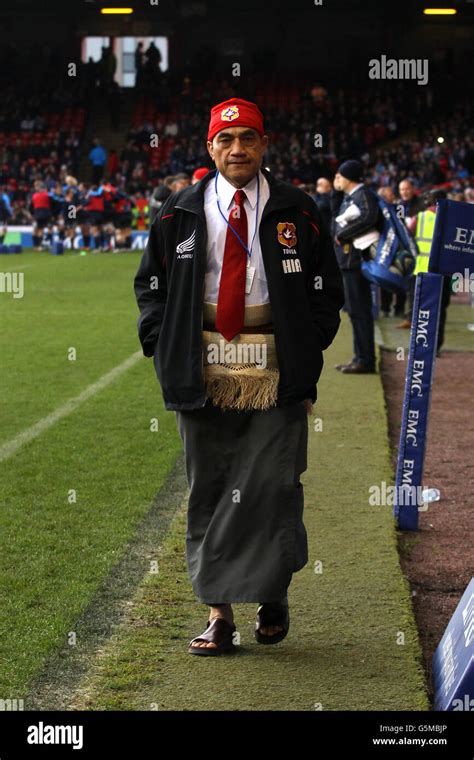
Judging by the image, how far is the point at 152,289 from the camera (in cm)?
484

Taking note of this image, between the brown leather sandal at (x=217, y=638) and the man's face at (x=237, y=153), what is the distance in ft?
5.34

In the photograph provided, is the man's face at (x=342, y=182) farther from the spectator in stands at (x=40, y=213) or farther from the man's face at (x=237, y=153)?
the spectator in stands at (x=40, y=213)

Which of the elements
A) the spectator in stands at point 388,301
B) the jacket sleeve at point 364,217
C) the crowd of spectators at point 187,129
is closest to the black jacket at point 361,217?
the jacket sleeve at point 364,217

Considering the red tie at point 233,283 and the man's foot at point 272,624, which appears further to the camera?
the man's foot at point 272,624

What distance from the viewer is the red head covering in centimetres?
466

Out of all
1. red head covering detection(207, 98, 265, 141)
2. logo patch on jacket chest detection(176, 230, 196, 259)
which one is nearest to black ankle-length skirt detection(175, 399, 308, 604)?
logo patch on jacket chest detection(176, 230, 196, 259)

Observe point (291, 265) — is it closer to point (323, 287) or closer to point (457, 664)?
point (323, 287)

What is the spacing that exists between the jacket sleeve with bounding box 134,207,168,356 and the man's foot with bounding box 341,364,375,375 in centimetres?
765

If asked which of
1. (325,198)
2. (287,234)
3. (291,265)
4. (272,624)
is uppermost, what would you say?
(287,234)

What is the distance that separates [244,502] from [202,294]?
77 cm

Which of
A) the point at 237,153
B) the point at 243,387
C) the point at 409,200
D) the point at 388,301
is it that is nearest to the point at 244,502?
the point at 243,387

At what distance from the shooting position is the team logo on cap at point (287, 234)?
4699 millimetres

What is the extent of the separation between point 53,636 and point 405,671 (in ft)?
4.40
